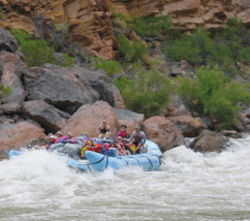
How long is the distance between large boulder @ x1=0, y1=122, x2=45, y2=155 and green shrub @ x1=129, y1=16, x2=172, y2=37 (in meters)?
28.5

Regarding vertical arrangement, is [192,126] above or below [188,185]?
below

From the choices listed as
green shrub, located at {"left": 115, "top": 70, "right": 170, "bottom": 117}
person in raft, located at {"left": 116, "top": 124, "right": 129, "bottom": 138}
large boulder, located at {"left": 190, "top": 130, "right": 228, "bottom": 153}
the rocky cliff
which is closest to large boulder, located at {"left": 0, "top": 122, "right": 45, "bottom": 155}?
person in raft, located at {"left": 116, "top": 124, "right": 129, "bottom": 138}

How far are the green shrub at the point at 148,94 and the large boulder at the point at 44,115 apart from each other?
4994 millimetres

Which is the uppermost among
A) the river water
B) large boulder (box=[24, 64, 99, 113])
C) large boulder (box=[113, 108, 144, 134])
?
the river water

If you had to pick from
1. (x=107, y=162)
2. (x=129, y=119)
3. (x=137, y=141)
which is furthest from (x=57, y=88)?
(x=107, y=162)

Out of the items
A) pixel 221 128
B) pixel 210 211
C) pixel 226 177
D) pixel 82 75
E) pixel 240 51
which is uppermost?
pixel 210 211

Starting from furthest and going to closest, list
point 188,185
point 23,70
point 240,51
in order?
point 240,51, point 23,70, point 188,185

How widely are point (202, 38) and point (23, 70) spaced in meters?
27.8

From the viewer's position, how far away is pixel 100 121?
546 inches

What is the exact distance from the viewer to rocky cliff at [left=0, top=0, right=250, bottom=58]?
94.4 ft

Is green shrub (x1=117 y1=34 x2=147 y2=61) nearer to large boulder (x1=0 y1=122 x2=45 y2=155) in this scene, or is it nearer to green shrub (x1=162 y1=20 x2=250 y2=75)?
green shrub (x1=162 y1=20 x2=250 y2=75)

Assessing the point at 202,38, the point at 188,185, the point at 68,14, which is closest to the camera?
the point at 188,185

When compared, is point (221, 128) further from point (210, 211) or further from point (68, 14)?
point (68, 14)

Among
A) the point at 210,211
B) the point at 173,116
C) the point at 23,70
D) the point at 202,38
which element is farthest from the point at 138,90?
the point at 202,38
